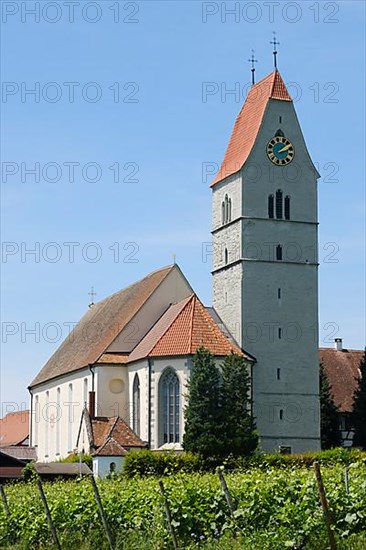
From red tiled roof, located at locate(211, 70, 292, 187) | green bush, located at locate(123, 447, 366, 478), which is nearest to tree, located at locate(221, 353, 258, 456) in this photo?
green bush, located at locate(123, 447, 366, 478)

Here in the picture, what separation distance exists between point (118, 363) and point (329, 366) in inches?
691

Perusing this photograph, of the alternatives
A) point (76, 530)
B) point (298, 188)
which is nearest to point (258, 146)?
point (298, 188)

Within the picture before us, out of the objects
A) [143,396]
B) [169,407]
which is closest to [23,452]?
[143,396]

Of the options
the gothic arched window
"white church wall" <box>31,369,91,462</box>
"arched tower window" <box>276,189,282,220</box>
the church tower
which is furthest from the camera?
"white church wall" <box>31,369,91,462</box>

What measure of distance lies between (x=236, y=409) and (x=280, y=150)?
48.1 ft

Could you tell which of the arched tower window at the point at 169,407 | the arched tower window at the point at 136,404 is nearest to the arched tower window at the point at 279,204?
the arched tower window at the point at 169,407

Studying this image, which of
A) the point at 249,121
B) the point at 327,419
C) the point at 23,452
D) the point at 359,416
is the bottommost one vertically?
the point at 23,452

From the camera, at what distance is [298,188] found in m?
55.5

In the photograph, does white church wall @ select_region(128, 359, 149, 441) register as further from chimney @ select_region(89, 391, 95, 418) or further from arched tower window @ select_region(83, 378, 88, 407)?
arched tower window @ select_region(83, 378, 88, 407)

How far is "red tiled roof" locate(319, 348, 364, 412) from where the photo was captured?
64625mm

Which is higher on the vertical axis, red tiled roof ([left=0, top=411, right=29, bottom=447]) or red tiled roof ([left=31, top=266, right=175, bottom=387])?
red tiled roof ([left=31, top=266, right=175, bottom=387])

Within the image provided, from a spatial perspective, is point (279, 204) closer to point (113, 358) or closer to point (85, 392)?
point (113, 358)

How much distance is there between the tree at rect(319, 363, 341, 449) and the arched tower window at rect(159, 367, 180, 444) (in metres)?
10.7

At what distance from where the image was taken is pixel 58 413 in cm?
6619
